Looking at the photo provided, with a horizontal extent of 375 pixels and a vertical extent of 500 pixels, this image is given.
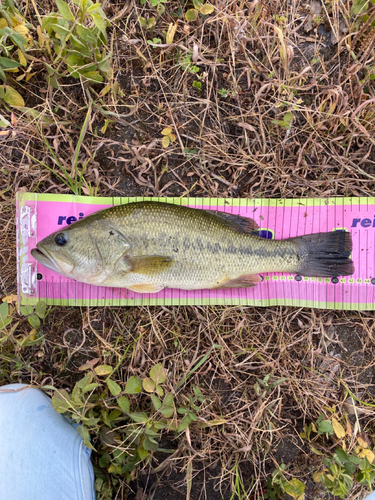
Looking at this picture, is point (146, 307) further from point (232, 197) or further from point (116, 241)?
point (232, 197)

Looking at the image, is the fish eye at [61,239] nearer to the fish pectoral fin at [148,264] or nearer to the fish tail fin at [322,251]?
the fish pectoral fin at [148,264]

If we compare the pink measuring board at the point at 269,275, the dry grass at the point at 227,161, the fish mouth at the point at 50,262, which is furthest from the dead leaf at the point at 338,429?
the fish mouth at the point at 50,262

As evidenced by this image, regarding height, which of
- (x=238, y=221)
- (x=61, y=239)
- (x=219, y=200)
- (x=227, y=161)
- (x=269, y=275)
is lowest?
(x=269, y=275)

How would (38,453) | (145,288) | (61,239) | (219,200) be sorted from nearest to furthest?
(38,453), (61,239), (145,288), (219,200)

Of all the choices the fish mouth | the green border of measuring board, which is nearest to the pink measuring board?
the green border of measuring board

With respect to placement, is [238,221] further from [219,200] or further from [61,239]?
[61,239]

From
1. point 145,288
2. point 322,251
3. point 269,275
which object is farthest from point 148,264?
point 322,251

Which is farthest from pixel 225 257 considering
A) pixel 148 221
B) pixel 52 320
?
pixel 52 320

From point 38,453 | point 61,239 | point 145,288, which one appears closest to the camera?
A: point 38,453
